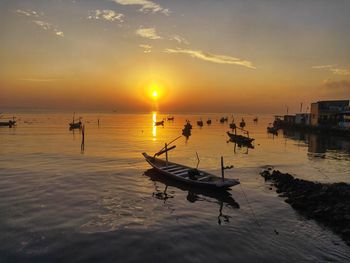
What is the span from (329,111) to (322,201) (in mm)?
76225

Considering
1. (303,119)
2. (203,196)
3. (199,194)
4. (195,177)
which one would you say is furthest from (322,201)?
(303,119)

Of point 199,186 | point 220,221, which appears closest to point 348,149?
point 199,186

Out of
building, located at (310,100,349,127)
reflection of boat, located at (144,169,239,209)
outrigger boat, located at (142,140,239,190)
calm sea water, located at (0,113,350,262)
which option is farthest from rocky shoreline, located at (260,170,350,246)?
building, located at (310,100,349,127)

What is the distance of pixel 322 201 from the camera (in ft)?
74.7

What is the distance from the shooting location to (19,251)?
1544 centimetres

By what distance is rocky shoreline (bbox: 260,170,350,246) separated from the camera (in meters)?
19.2

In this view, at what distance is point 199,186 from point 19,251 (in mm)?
15499

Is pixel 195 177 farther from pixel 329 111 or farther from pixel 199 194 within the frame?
pixel 329 111

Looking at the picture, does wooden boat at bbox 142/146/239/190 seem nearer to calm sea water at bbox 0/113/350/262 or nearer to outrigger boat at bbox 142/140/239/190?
outrigger boat at bbox 142/140/239/190

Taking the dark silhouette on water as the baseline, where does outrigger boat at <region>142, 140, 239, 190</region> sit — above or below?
above

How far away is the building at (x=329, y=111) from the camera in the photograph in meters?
89.5

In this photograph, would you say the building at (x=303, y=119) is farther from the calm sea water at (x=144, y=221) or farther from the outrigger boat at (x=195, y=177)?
the outrigger boat at (x=195, y=177)

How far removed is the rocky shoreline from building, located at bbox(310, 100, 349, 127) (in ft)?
223

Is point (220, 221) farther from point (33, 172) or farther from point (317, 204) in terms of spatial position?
point (33, 172)
